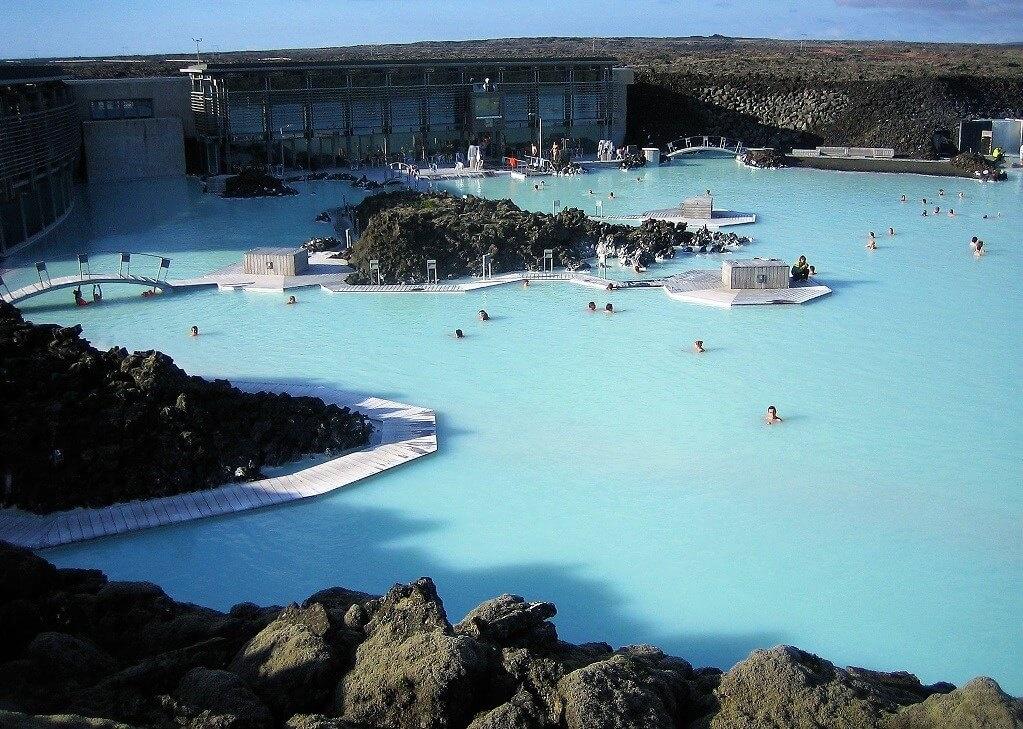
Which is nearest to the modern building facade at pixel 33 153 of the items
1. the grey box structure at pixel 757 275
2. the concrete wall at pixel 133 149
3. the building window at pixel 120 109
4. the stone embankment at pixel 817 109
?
the concrete wall at pixel 133 149

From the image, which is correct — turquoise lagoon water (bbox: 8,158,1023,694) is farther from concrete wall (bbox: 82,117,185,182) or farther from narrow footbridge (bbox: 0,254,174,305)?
concrete wall (bbox: 82,117,185,182)

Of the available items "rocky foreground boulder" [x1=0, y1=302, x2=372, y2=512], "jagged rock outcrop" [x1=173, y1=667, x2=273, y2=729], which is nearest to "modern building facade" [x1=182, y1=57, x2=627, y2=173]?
"rocky foreground boulder" [x1=0, y1=302, x2=372, y2=512]

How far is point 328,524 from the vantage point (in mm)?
10594

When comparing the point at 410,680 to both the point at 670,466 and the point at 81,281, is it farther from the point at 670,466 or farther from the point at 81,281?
the point at 81,281

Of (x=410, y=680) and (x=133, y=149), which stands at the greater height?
(x=133, y=149)

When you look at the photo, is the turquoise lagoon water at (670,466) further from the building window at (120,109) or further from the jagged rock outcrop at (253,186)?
the building window at (120,109)

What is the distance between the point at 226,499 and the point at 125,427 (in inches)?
52.4

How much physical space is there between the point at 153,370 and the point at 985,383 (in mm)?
10354

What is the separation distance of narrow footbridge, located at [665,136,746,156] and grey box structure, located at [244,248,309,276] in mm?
22467

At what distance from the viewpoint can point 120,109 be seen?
34.5 m

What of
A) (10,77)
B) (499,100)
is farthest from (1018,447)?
(499,100)

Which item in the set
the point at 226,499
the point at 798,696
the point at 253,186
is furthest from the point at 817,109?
the point at 798,696

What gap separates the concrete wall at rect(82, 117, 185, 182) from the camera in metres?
33.5

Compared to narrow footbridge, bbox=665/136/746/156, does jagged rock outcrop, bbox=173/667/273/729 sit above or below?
below
